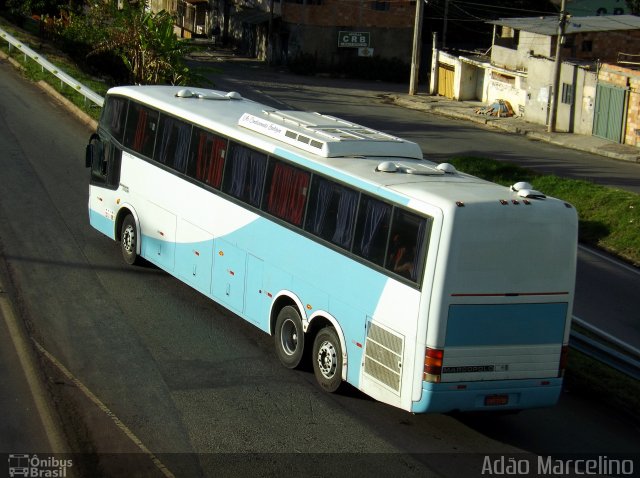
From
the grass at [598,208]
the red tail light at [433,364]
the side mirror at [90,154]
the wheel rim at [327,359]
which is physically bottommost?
the wheel rim at [327,359]

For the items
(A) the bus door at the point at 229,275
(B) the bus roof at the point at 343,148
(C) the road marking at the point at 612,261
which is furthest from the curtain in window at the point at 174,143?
(C) the road marking at the point at 612,261

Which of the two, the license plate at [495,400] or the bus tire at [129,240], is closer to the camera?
the license plate at [495,400]

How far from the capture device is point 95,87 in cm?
3008

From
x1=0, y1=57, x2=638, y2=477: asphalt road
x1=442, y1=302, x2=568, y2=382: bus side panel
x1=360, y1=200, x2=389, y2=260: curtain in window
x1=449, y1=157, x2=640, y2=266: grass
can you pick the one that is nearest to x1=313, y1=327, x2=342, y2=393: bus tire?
x1=0, y1=57, x2=638, y2=477: asphalt road

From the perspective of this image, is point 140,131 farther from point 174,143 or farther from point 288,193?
point 288,193

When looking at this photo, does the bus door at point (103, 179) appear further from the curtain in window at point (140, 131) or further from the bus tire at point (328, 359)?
the bus tire at point (328, 359)

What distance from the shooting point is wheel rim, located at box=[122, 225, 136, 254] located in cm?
1730

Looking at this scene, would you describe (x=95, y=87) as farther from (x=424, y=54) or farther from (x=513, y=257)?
(x=424, y=54)

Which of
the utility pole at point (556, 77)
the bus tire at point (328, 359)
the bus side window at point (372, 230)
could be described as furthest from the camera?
the utility pole at point (556, 77)

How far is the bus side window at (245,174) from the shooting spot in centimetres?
1416

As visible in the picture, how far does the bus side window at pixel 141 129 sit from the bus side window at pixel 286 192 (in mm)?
3681

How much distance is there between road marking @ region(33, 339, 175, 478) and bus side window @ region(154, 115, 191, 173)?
3.95 meters

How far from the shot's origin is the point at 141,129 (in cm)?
1723

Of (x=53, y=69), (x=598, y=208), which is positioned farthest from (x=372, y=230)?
(x=53, y=69)
